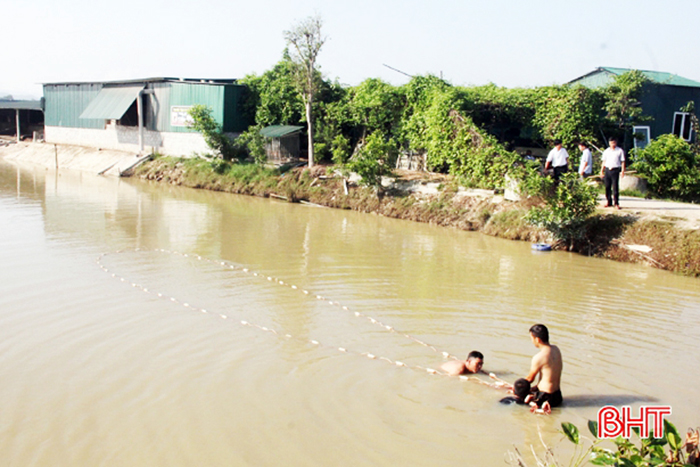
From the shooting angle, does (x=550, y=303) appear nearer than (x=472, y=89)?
Yes

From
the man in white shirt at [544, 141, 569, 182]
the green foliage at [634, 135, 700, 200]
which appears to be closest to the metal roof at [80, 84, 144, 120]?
the man in white shirt at [544, 141, 569, 182]

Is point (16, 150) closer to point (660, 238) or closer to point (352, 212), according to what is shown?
point (352, 212)

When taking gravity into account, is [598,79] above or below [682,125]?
above

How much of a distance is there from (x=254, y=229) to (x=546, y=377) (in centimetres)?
1168

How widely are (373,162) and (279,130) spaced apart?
22.4 feet

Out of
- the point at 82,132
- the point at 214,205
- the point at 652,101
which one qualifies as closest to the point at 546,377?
the point at 214,205

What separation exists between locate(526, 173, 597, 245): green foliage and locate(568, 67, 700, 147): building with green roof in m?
8.19

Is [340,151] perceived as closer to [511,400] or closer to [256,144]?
[256,144]

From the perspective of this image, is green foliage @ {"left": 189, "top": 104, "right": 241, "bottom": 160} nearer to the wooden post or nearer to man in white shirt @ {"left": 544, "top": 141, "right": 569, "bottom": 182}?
the wooden post

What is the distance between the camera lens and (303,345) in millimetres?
8492

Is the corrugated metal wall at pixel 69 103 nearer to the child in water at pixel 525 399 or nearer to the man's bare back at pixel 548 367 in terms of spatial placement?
the child in water at pixel 525 399

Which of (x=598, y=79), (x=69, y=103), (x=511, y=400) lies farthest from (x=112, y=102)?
(x=511, y=400)

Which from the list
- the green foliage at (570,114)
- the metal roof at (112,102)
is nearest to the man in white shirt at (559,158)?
the green foliage at (570,114)

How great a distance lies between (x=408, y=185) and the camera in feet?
68.9
